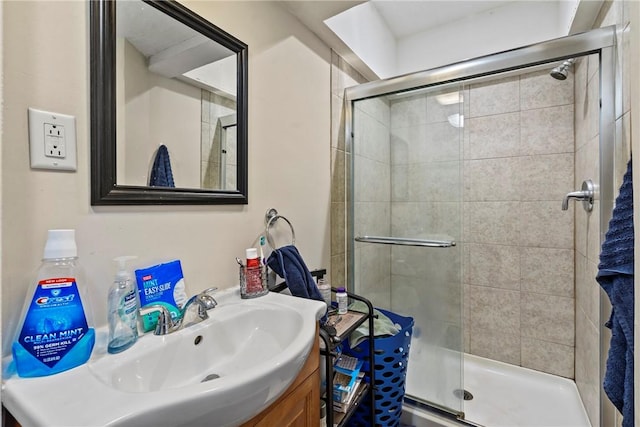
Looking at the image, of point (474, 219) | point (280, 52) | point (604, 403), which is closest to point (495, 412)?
point (604, 403)

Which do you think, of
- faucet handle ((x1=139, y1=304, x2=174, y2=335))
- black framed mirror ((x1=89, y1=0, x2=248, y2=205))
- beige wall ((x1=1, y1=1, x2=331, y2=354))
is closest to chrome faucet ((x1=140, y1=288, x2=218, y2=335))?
faucet handle ((x1=139, y1=304, x2=174, y2=335))

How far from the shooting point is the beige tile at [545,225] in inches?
71.8

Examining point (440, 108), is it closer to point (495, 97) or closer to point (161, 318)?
point (495, 97)

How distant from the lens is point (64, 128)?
65 centimetres

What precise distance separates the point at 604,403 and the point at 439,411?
666mm

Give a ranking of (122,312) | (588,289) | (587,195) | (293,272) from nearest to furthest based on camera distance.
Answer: (122,312) < (293,272) < (587,195) < (588,289)

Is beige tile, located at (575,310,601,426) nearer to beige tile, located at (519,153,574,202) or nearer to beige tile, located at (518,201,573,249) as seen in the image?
beige tile, located at (518,201,573,249)

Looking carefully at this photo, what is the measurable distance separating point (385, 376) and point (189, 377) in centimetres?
83

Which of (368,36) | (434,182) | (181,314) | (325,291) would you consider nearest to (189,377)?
(181,314)

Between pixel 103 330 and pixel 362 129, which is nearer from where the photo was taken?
pixel 103 330

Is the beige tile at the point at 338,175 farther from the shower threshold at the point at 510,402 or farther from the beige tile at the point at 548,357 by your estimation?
the beige tile at the point at 548,357

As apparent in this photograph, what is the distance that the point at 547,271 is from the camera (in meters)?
1.88

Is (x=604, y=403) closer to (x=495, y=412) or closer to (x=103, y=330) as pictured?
(x=495, y=412)

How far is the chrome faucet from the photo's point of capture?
2.44ft
